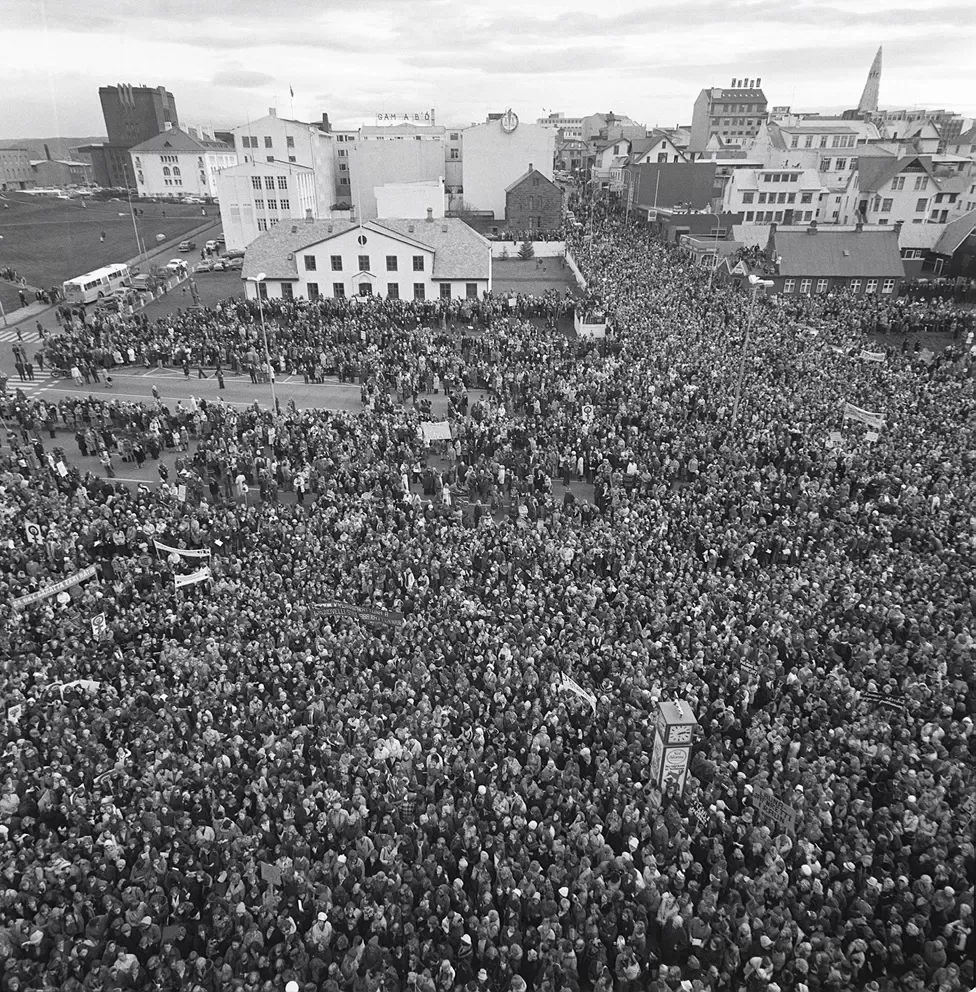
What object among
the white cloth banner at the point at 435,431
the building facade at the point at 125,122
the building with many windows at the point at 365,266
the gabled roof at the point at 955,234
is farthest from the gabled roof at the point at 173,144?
the white cloth banner at the point at 435,431

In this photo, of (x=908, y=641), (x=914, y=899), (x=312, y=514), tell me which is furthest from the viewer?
(x=312, y=514)

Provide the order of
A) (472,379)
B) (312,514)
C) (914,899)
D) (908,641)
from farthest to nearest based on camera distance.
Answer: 1. (472,379)
2. (312,514)
3. (908,641)
4. (914,899)

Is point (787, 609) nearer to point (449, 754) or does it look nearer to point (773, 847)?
point (773, 847)

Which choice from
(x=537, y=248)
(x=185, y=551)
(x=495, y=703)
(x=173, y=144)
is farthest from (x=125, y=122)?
(x=495, y=703)

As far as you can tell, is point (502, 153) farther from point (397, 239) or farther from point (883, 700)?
point (883, 700)

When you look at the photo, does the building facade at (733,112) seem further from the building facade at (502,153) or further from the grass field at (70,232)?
the grass field at (70,232)

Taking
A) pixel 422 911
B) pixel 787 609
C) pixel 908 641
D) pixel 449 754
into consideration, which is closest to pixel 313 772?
pixel 449 754

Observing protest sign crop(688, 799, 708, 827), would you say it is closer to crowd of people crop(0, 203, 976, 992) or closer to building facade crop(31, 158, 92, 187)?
crowd of people crop(0, 203, 976, 992)
